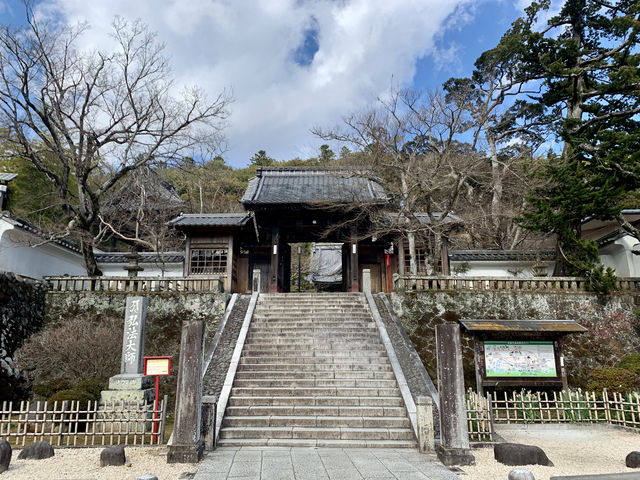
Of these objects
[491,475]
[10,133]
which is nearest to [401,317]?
[491,475]

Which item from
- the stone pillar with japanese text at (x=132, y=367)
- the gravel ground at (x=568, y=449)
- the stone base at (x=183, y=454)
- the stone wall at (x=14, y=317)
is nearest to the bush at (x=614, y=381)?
the gravel ground at (x=568, y=449)

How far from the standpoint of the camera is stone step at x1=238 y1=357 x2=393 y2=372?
419 inches

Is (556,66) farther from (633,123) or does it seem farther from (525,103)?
(525,103)

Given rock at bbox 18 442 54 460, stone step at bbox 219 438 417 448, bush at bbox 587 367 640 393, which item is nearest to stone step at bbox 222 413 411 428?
stone step at bbox 219 438 417 448

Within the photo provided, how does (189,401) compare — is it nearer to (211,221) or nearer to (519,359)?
(519,359)

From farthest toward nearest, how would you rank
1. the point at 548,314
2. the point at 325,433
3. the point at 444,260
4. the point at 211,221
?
1. the point at 211,221
2. the point at 444,260
3. the point at 548,314
4. the point at 325,433

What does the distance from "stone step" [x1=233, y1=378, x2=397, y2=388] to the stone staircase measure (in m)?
0.02

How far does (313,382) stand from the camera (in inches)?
396

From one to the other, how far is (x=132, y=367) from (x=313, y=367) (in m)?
4.41

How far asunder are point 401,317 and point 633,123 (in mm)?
12653

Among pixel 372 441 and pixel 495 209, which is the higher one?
pixel 495 209

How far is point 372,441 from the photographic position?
7902 mm

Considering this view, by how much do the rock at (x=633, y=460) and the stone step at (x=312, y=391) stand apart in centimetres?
425

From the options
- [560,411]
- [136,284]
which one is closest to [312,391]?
[560,411]
